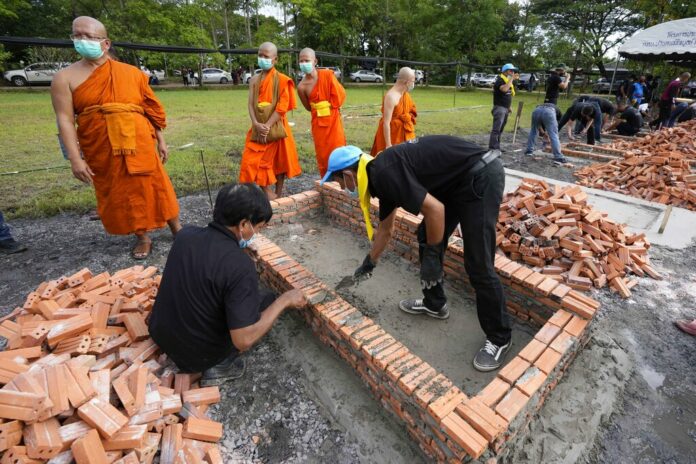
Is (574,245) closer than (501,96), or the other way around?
(574,245)

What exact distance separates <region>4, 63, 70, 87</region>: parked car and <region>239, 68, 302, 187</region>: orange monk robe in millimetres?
22530

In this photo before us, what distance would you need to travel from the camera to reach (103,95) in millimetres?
2951

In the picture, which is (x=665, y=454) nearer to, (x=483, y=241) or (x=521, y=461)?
(x=521, y=461)

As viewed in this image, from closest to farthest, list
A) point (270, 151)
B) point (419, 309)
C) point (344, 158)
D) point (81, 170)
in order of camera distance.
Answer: point (344, 158) → point (419, 309) → point (81, 170) → point (270, 151)

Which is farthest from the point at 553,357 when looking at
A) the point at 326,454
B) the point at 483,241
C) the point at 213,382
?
the point at 213,382

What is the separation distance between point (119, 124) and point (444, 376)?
10.3ft

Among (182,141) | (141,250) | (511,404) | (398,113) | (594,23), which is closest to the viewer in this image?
(511,404)

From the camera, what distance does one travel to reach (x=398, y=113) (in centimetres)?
479

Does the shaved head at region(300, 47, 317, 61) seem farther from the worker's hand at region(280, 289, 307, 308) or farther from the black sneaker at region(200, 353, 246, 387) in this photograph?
the black sneaker at region(200, 353, 246, 387)

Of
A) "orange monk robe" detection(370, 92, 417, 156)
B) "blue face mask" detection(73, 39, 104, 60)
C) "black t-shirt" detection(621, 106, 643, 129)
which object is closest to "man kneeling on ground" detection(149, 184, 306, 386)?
"blue face mask" detection(73, 39, 104, 60)

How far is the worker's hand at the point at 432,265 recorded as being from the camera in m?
2.19

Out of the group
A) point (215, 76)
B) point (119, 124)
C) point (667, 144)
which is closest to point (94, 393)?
point (119, 124)

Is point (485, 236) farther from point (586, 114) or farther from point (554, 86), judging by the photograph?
point (586, 114)

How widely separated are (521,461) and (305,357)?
1291mm
